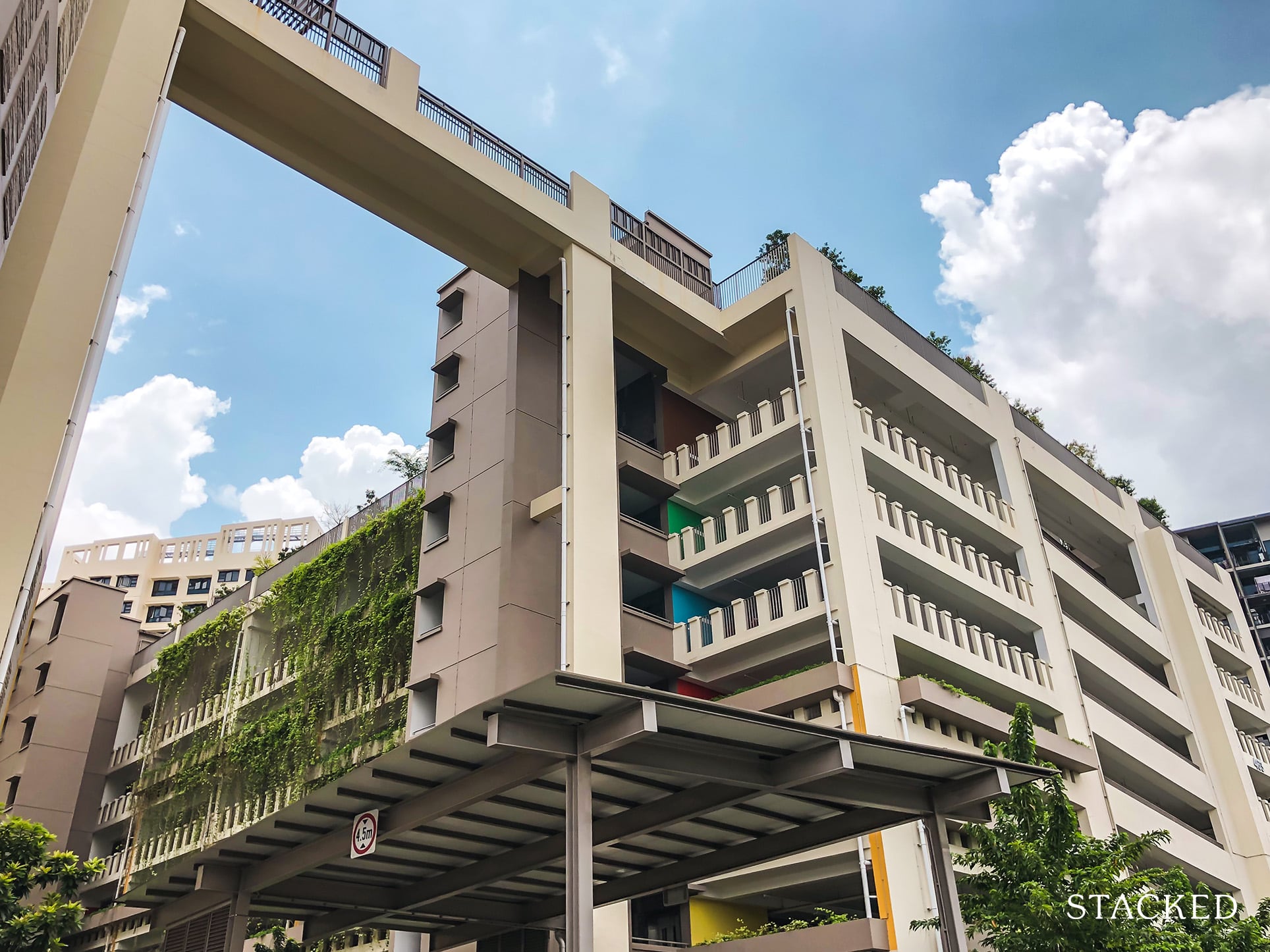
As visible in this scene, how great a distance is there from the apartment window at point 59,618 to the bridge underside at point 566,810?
31545 mm

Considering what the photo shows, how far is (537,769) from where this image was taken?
10570 millimetres

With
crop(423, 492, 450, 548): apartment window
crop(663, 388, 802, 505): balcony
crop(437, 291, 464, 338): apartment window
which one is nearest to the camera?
crop(663, 388, 802, 505): balcony

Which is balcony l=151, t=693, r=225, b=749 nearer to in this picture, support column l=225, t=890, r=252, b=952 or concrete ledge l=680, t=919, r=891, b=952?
concrete ledge l=680, t=919, r=891, b=952

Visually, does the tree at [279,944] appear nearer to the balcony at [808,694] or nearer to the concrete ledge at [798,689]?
the concrete ledge at [798,689]

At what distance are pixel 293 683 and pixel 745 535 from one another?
16.1m

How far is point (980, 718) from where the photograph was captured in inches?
950

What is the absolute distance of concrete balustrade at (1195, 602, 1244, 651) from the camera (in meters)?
40.7

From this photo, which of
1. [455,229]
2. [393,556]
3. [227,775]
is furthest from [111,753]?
[455,229]

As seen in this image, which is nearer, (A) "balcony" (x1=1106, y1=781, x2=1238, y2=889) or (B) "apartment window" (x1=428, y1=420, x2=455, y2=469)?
(A) "balcony" (x1=1106, y1=781, x2=1238, y2=889)

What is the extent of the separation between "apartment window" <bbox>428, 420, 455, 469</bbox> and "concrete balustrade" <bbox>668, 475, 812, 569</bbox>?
7.02 metres

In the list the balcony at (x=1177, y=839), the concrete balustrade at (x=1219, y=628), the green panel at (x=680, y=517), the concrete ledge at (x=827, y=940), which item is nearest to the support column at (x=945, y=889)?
the concrete ledge at (x=827, y=940)

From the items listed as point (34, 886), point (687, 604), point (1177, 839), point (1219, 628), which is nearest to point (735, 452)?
point (687, 604)

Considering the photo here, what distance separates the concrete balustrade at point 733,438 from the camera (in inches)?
1048

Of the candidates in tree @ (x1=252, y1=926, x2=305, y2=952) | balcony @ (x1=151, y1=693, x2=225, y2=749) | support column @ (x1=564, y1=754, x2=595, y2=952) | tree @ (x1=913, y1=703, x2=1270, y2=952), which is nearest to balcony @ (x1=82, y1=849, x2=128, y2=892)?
balcony @ (x1=151, y1=693, x2=225, y2=749)
